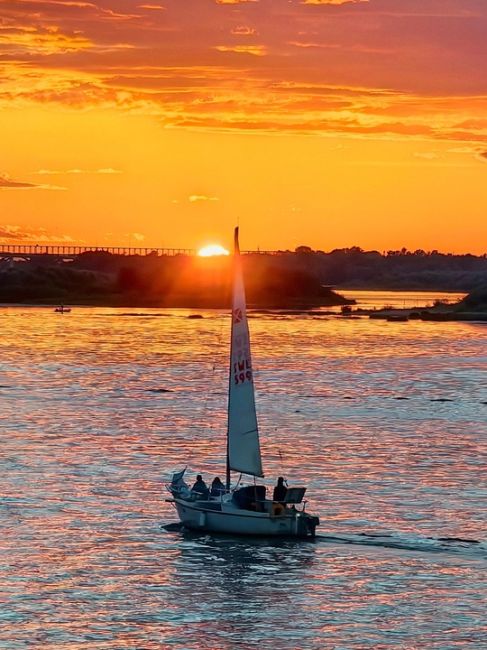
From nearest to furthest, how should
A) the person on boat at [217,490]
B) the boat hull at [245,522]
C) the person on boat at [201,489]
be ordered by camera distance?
the boat hull at [245,522]
the person on boat at [201,489]
the person on boat at [217,490]

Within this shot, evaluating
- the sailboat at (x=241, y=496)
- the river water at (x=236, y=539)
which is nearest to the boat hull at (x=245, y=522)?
the sailboat at (x=241, y=496)

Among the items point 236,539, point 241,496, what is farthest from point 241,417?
point 236,539

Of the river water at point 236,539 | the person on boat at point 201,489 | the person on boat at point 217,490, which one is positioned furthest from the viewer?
the person on boat at point 217,490

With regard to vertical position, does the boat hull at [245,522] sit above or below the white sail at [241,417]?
below

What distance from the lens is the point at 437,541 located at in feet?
161

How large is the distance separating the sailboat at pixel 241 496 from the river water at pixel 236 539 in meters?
0.66

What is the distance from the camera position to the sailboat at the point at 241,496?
50.0m

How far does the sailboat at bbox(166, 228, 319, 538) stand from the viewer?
50.0 m

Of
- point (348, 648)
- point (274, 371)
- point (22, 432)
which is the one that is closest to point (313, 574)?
point (348, 648)

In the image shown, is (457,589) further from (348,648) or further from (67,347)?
(67,347)

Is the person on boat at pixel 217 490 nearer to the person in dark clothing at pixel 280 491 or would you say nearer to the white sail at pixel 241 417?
the white sail at pixel 241 417

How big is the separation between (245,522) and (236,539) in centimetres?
72

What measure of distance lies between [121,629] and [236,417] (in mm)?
15592

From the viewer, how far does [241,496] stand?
5047 cm
